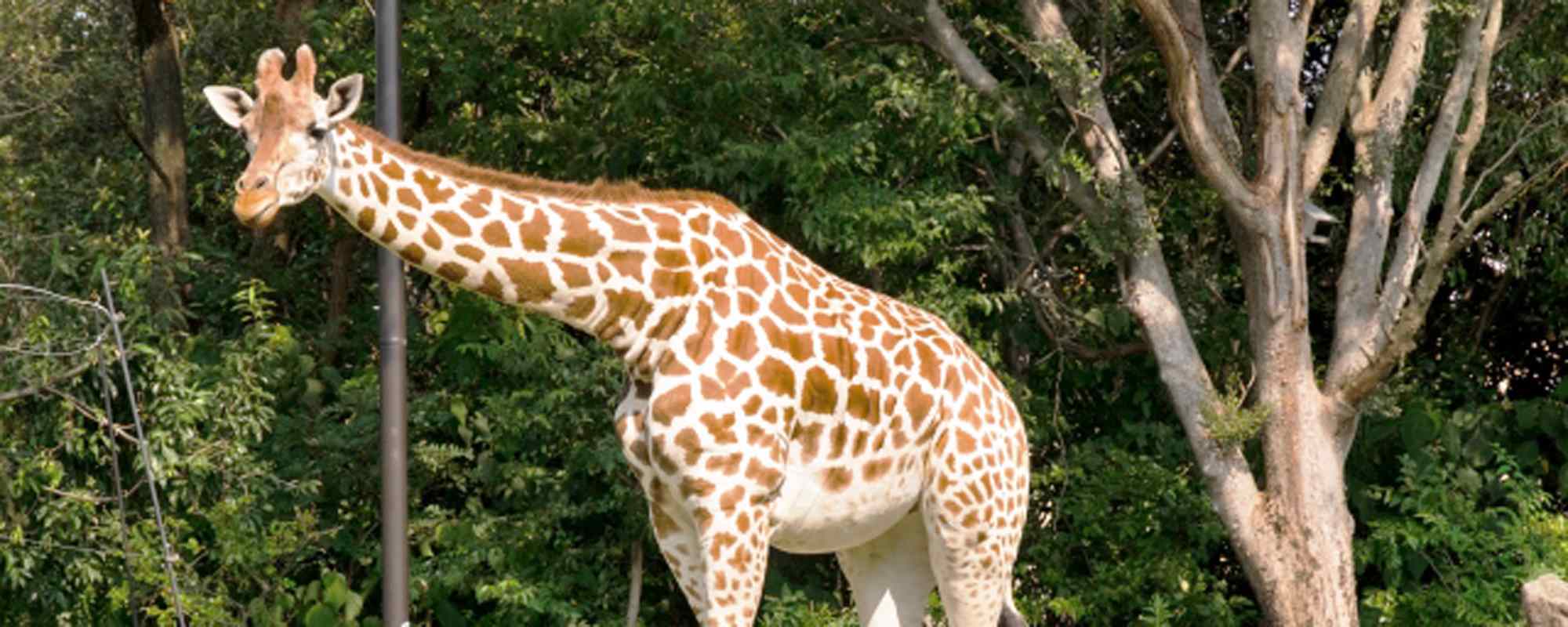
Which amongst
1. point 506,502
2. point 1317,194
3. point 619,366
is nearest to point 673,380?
point 619,366

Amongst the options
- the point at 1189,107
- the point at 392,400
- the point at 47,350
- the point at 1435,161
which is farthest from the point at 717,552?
the point at 1435,161

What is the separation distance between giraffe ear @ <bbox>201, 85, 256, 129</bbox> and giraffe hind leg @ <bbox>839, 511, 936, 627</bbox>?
8.13 feet

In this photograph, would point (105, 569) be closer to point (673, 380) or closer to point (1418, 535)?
point (673, 380)

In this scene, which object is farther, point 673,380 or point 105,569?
point 105,569

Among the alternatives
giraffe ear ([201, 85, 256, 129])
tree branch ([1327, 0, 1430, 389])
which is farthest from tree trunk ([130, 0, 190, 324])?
tree branch ([1327, 0, 1430, 389])

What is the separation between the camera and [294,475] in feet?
32.8

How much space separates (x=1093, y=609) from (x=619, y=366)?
2618 millimetres

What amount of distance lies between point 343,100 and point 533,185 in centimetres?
73

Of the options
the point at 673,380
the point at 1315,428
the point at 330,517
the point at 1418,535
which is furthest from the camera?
the point at 330,517

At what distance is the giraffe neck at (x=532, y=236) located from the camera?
5527 mm

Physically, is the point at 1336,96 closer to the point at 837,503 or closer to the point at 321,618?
the point at 837,503

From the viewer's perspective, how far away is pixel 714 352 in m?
5.85

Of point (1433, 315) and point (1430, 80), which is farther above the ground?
point (1430, 80)

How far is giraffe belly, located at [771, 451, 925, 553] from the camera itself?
6.04m
